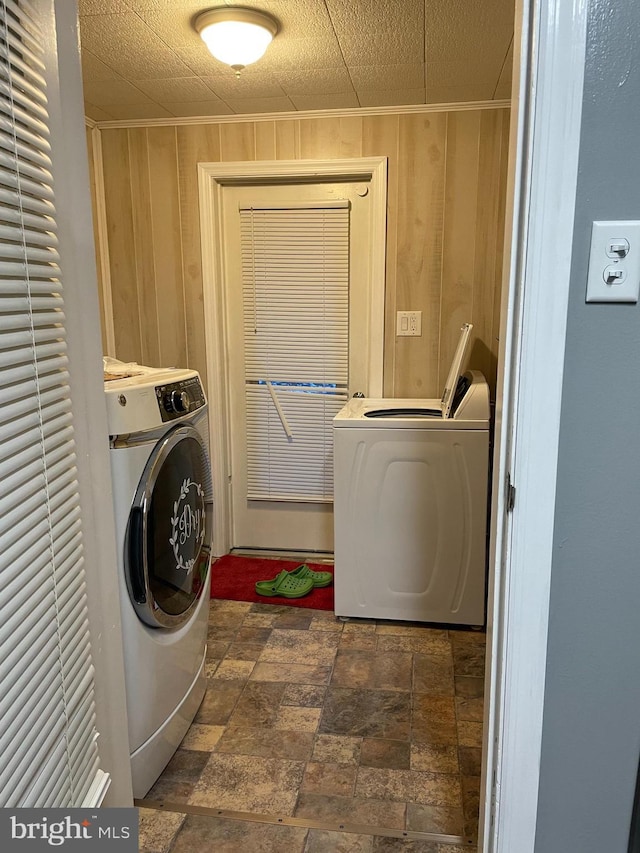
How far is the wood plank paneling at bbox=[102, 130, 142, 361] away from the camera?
2975mm

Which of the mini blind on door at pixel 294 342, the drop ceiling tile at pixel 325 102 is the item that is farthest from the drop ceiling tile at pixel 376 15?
the mini blind on door at pixel 294 342

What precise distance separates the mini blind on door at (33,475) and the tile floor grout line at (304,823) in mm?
500

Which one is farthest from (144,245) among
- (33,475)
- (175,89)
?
(33,475)

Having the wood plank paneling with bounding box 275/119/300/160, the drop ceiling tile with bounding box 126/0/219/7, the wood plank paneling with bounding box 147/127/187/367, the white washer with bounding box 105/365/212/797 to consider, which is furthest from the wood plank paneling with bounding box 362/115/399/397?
the white washer with bounding box 105/365/212/797

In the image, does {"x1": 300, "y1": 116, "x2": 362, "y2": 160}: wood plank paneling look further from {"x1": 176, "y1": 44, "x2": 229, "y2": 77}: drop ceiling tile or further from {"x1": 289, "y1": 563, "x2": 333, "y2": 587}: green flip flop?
{"x1": 289, "y1": 563, "x2": 333, "y2": 587}: green flip flop

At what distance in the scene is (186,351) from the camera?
311cm

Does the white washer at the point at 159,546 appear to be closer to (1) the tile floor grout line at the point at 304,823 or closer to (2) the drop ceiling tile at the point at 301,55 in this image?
(1) the tile floor grout line at the point at 304,823

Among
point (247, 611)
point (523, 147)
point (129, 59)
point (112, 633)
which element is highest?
point (129, 59)

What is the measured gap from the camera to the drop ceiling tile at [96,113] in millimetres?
2743

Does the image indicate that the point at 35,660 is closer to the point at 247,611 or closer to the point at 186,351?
the point at 247,611

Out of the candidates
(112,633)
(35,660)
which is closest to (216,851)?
(112,633)

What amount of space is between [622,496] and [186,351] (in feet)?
8.12

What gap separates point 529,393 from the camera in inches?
38.2

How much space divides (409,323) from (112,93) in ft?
5.40
